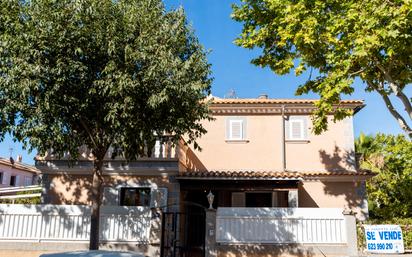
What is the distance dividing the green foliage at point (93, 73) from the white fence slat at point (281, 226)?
3.96 meters

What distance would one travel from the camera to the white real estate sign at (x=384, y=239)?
13078 mm

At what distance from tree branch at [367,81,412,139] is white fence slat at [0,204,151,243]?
907 centimetres

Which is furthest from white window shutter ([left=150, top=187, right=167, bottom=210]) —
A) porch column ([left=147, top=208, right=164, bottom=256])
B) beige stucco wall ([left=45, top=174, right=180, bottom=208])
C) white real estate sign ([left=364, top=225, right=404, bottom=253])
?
white real estate sign ([left=364, top=225, right=404, bottom=253])

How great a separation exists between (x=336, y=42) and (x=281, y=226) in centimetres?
650

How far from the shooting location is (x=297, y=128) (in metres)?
19.8

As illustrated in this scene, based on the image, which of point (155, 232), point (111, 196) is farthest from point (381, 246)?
point (111, 196)

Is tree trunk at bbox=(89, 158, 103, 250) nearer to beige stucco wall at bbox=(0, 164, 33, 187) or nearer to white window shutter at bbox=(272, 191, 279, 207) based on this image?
white window shutter at bbox=(272, 191, 279, 207)

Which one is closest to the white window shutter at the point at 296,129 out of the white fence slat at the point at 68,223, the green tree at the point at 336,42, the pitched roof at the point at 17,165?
the green tree at the point at 336,42

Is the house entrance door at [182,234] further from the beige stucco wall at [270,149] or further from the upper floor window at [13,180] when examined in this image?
Answer: the upper floor window at [13,180]

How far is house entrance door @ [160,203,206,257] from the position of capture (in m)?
14.1

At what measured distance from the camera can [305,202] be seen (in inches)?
714

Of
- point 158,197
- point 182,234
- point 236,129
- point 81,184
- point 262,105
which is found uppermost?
point 262,105

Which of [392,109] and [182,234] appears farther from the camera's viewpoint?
[182,234]

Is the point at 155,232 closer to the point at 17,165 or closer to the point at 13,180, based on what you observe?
the point at 17,165
